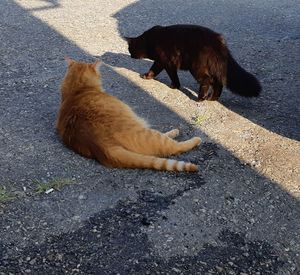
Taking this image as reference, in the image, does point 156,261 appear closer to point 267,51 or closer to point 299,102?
Result: point 299,102

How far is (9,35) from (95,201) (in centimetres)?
407

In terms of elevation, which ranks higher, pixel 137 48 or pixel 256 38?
pixel 137 48

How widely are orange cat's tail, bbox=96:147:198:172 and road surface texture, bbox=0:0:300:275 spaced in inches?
2.4

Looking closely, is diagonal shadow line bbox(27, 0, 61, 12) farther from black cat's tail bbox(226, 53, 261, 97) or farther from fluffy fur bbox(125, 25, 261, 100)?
black cat's tail bbox(226, 53, 261, 97)

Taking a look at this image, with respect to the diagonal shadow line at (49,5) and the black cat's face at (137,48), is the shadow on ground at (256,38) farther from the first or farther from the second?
the diagonal shadow line at (49,5)

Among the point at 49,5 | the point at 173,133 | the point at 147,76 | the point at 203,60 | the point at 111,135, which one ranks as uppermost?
the point at 203,60

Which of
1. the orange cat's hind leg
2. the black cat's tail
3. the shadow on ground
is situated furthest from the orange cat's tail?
the black cat's tail

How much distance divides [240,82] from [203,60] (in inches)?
16.8

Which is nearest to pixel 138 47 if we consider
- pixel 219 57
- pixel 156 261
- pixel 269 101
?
pixel 219 57

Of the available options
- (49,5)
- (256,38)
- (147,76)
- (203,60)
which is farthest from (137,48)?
(49,5)

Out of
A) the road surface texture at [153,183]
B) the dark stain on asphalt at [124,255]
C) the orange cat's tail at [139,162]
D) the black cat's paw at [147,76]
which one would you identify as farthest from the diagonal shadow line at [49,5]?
the dark stain on asphalt at [124,255]

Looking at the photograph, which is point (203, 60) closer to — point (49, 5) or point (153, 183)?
point (153, 183)

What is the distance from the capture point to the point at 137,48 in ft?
18.5

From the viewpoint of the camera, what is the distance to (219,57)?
4.88m
